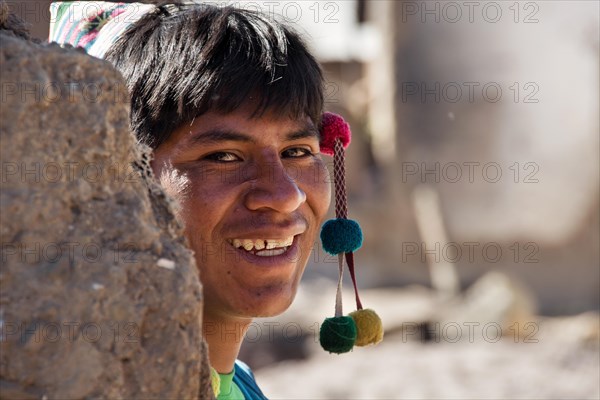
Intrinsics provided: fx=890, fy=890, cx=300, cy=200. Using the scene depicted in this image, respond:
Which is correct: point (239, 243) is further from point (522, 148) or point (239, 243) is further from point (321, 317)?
point (522, 148)

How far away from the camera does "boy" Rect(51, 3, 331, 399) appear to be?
185 cm

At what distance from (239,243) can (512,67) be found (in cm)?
671

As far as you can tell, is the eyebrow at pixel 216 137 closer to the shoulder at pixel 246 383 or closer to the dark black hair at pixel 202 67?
the dark black hair at pixel 202 67

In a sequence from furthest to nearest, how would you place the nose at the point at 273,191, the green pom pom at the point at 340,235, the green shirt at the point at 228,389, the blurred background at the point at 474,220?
1. the blurred background at the point at 474,220
2. the green pom pom at the point at 340,235
3. the green shirt at the point at 228,389
4. the nose at the point at 273,191

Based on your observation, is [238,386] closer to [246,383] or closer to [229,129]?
[246,383]

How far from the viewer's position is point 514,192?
26.5 feet

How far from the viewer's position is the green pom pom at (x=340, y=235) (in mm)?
2225

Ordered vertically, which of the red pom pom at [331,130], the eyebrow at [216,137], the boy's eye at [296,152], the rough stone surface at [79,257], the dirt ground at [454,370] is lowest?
the dirt ground at [454,370]

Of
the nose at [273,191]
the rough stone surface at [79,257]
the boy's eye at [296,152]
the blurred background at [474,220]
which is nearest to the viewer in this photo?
the rough stone surface at [79,257]

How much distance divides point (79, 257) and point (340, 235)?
3.92 feet

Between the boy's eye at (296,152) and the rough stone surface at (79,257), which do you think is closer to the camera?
the rough stone surface at (79,257)

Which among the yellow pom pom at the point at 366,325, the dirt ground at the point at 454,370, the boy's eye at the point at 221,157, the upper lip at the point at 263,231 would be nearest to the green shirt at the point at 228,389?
the yellow pom pom at the point at 366,325

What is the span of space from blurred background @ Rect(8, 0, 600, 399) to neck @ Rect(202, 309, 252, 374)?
137 inches

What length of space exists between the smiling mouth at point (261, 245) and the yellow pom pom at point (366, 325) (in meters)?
0.35
